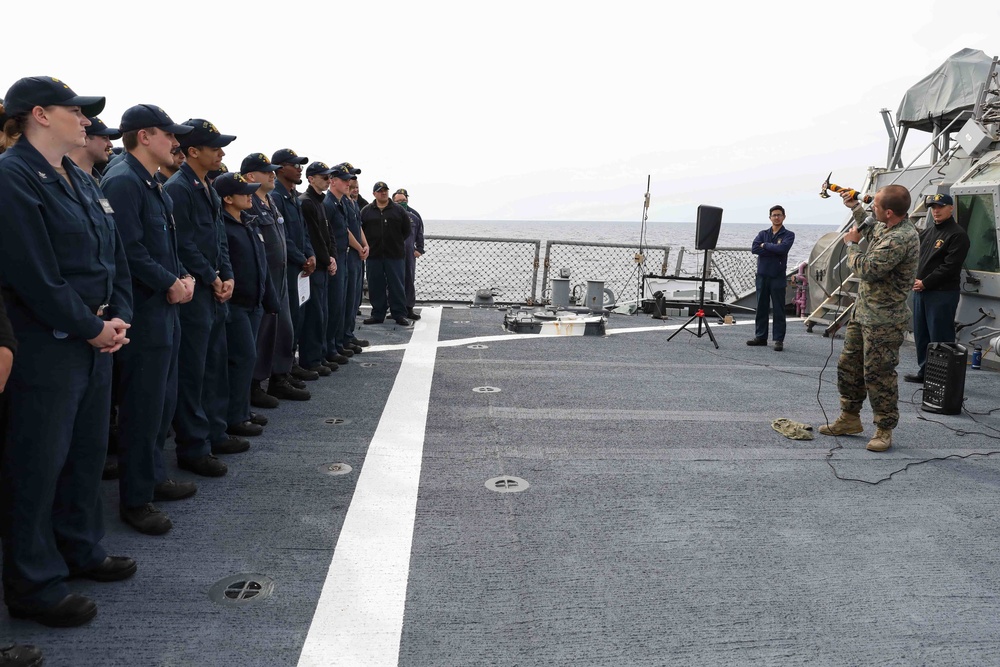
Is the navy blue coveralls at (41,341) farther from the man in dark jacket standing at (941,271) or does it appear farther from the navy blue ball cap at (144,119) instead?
the man in dark jacket standing at (941,271)

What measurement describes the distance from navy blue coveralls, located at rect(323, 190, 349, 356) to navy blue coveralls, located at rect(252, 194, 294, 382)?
1407mm

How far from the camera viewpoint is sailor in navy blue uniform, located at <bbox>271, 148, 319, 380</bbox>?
19.0ft

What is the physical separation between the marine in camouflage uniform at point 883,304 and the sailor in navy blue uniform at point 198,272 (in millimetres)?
4097

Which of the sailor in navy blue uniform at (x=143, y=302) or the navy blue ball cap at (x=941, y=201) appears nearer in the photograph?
the sailor in navy blue uniform at (x=143, y=302)

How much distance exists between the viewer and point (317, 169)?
6.60 meters

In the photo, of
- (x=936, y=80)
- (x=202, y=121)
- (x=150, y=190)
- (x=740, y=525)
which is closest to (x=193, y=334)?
(x=150, y=190)

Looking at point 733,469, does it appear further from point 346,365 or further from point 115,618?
point 346,365

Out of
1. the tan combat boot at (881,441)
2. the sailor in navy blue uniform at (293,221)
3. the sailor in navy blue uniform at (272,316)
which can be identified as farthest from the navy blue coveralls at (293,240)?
the tan combat boot at (881,441)

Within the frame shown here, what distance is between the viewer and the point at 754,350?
29.1ft

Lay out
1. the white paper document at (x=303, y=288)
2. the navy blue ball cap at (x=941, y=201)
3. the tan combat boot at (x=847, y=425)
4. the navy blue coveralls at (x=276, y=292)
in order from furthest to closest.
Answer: the navy blue ball cap at (x=941, y=201), the white paper document at (x=303, y=288), the tan combat boot at (x=847, y=425), the navy blue coveralls at (x=276, y=292)

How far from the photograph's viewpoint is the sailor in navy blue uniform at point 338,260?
276 inches

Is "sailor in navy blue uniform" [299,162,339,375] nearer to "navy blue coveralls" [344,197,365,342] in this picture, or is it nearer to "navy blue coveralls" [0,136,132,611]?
"navy blue coveralls" [344,197,365,342]

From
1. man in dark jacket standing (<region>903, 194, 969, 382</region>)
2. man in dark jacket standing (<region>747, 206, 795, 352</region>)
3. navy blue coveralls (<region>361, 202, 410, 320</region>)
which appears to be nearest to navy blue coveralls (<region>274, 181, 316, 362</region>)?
navy blue coveralls (<region>361, 202, 410, 320</region>)

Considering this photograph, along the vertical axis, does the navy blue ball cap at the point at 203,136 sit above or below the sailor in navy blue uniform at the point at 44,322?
above
